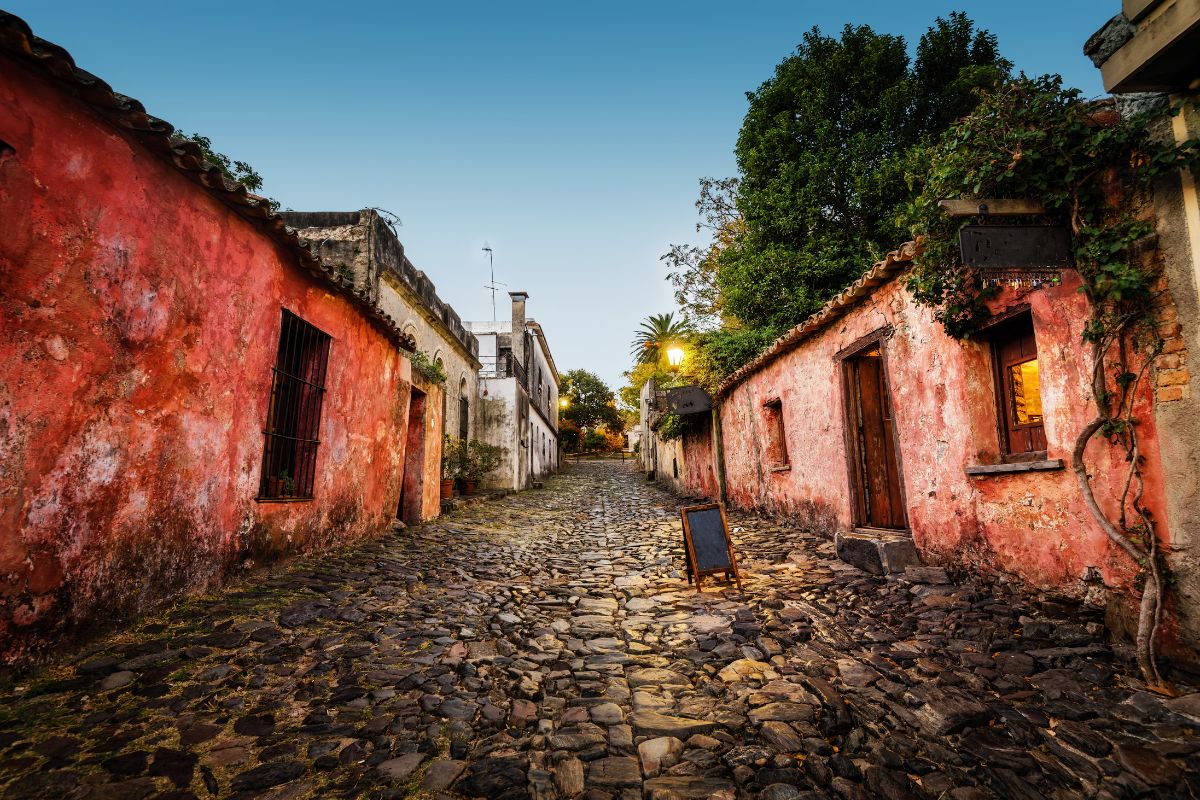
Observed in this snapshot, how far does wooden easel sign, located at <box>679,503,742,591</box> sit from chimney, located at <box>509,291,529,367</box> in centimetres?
1669

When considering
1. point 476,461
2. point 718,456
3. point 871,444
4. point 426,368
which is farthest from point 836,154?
point 476,461

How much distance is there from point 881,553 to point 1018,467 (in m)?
1.62

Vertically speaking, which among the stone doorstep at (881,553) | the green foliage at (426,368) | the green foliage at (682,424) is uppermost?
the green foliage at (426,368)

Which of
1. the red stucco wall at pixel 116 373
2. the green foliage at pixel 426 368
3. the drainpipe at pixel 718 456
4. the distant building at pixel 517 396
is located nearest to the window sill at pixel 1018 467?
the red stucco wall at pixel 116 373

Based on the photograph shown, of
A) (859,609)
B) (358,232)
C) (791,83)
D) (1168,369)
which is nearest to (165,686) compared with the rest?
(859,609)

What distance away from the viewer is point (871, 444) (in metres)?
6.76

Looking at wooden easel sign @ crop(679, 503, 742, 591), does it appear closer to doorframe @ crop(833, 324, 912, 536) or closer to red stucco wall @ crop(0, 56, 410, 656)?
doorframe @ crop(833, 324, 912, 536)

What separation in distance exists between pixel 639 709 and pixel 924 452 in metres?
4.18

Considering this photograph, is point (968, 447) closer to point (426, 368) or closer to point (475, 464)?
point (426, 368)

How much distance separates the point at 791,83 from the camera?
14.7m

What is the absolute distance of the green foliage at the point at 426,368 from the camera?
9500 mm

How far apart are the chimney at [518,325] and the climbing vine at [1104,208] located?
18.7m

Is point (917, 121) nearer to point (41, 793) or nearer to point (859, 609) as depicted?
point (859, 609)

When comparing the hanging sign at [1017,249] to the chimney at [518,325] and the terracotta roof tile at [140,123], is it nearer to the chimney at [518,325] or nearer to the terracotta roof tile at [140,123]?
the terracotta roof tile at [140,123]
